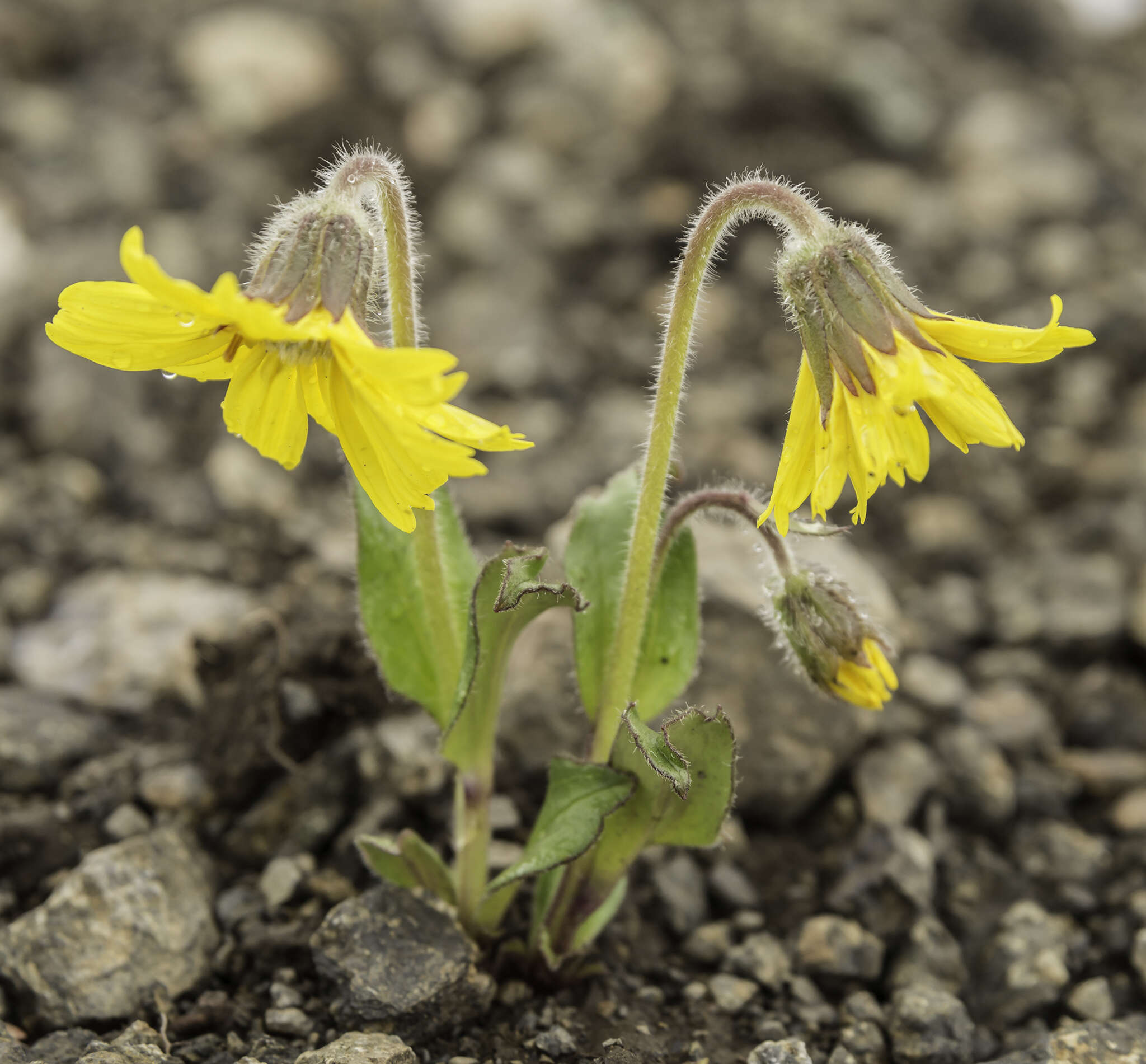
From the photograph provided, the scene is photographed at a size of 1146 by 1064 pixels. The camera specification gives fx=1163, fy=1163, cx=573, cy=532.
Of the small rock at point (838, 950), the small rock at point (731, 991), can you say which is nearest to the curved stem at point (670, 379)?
the small rock at point (731, 991)

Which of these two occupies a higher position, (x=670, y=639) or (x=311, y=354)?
(x=311, y=354)

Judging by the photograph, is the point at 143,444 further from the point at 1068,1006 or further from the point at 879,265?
A: the point at 1068,1006

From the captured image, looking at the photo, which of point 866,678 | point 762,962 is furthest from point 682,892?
point 866,678

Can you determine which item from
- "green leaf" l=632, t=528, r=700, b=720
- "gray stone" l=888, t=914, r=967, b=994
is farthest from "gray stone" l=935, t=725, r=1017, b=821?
"green leaf" l=632, t=528, r=700, b=720

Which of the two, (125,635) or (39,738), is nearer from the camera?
(39,738)

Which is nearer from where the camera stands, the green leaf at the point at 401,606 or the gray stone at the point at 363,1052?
the gray stone at the point at 363,1052

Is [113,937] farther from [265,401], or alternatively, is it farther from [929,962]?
[929,962]

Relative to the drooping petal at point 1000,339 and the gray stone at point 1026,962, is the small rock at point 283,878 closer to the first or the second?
the gray stone at point 1026,962

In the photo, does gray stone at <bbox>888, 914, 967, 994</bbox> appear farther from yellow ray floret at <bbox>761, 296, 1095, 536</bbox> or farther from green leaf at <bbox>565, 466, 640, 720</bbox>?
yellow ray floret at <bbox>761, 296, 1095, 536</bbox>
